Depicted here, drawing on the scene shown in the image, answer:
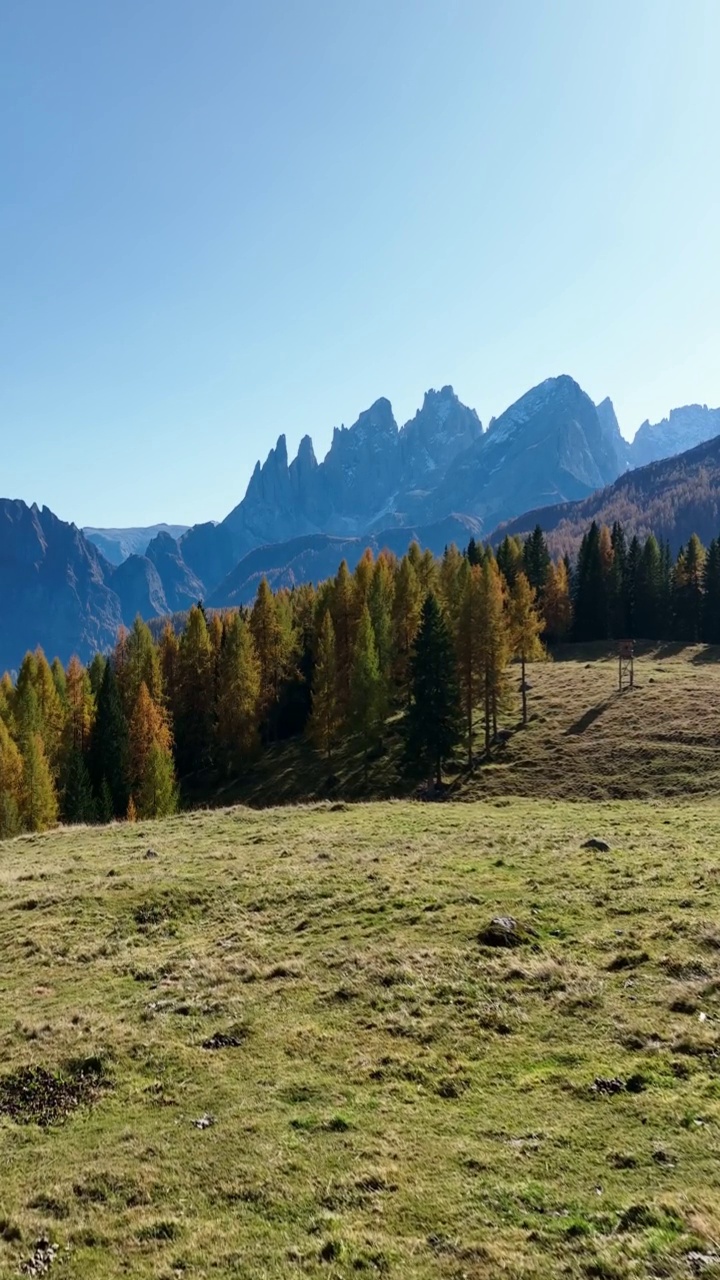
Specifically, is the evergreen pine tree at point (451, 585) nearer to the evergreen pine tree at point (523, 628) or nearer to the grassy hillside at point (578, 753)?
the evergreen pine tree at point (523, 628)

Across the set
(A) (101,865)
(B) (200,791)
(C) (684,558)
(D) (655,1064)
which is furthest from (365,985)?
(C) (684,558)

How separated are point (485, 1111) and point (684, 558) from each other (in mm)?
112332

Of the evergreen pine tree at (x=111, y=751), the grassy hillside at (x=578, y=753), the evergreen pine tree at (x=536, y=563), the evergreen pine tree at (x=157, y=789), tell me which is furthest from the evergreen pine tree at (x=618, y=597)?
the evergreen pine tree at (x=111, y=751)

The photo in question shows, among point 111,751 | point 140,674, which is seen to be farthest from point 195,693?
point 111,751

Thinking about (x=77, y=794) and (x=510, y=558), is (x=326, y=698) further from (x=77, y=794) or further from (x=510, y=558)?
(x=510, y=558)

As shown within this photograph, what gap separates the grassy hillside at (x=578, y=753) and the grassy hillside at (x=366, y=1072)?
27.2 m

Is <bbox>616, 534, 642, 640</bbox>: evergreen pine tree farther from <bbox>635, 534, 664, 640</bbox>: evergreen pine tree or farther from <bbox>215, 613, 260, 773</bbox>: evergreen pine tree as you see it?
<bbox>215, 613, 260, 773</bbox>: evergreen pine tree

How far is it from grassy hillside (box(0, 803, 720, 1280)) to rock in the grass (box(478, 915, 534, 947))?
257mm

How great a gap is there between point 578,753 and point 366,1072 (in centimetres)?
4944

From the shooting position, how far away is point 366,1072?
13.7m

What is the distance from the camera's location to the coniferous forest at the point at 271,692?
201 ft

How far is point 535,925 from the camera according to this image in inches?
805

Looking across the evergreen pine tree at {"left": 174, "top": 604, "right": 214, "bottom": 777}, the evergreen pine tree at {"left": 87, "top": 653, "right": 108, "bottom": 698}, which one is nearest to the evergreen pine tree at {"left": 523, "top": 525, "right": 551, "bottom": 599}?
the evergreen pine tree at {"left": 174, "top": 604, "right": 214, "bottom": 777}

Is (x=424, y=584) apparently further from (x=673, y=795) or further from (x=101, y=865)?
(x=101, y=865)
